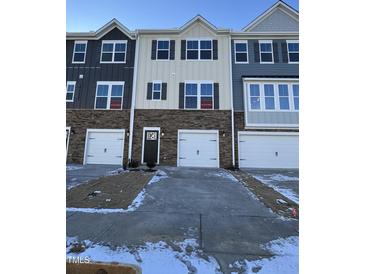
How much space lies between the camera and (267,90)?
463 inches

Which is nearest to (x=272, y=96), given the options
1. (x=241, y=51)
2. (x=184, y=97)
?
(x=241, y=51)

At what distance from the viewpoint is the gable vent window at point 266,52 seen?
12.3m

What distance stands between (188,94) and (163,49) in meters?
3.09

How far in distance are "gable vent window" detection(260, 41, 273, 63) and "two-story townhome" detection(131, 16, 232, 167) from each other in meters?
1.94

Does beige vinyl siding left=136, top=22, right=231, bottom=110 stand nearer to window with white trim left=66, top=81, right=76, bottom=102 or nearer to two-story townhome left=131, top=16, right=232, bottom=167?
two-story townhome left=131, top=16, right=232, bottom=167

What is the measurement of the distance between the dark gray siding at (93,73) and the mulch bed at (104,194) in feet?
21.5

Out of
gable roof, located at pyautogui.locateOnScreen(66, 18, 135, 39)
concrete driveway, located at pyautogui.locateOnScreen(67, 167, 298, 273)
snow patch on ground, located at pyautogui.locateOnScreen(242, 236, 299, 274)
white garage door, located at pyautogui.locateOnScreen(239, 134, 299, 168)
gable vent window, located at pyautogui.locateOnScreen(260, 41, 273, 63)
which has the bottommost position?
snow patch on ground, located at pyautogui.locateOnScreen(242, 236, 299, 274)

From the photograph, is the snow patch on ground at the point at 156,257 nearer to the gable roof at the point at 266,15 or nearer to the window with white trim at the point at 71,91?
the window with white trim at the point at 71,91

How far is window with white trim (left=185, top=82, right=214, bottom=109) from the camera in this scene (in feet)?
38.9

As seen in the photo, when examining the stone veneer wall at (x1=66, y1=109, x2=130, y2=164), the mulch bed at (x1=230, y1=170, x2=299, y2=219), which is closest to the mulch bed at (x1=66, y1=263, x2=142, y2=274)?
the mulch bed at (x1=230, y1=170, x2=299, y2=219)
